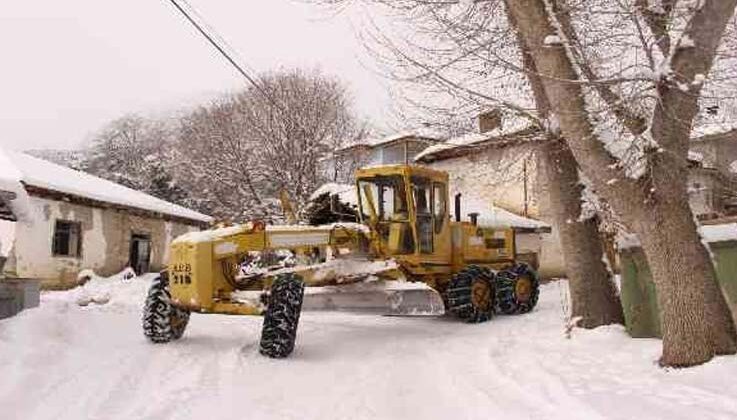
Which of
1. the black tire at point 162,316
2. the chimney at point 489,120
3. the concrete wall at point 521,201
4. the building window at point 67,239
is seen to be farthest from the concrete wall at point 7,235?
the chimney at point 489,120

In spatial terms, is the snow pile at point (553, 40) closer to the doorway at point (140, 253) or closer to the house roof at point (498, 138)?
the house roof at point (498, 138)

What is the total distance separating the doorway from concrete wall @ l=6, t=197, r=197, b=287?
0.18 metres

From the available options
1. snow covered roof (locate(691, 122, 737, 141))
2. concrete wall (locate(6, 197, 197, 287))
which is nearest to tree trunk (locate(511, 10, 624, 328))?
snow covered roof (locate(691, 122, 737, 141))

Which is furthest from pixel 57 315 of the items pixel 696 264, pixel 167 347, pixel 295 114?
pixel 295 114

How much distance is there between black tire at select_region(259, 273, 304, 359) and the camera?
739 cm

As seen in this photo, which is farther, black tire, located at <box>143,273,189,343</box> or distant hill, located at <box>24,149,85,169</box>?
distant hill, located at <box>24,149,85,169</box>

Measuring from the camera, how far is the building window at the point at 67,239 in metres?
19.8

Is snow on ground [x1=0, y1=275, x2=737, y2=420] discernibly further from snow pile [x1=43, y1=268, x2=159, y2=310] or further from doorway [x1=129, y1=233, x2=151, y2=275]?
doorway [x1=129, y1=233, x2=151, y2=275]

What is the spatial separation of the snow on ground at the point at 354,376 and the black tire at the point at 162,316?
17cm

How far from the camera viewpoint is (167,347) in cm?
807

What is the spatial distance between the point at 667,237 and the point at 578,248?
297 centimetres

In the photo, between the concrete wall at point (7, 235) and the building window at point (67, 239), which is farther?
the building window at point (67, 239)

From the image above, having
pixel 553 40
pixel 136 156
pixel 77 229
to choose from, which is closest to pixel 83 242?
pixel 77 229

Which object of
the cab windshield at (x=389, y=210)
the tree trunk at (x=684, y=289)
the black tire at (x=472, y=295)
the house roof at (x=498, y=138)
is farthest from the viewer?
the cab windshield at (x=389, y=210)
